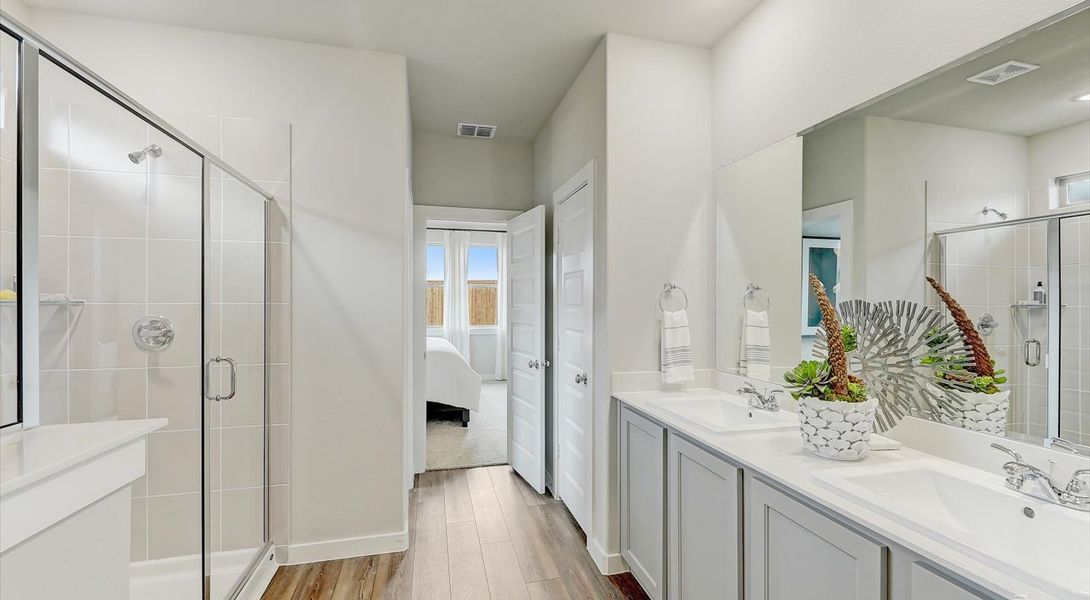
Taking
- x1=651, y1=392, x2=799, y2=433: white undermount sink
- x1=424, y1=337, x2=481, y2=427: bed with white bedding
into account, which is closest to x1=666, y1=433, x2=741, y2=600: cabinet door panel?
x1=651, y1=392, x2=799, y2=433: white undermount sink

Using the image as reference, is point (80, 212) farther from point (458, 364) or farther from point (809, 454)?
point (458, 364)

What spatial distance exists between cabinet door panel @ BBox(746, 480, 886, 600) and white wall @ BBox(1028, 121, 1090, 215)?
974 millimetres

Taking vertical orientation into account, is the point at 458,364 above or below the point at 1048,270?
below

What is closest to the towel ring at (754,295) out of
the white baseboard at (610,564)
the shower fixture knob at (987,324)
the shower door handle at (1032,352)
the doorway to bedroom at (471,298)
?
the shower fixture knob at (987,324)

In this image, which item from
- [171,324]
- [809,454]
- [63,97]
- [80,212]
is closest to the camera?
[63,97]

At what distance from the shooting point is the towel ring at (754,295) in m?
2.12

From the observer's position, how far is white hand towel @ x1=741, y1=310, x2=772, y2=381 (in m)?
2.13

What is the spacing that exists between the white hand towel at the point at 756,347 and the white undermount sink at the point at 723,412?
15 centimetres

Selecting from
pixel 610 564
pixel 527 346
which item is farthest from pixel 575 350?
pixel 610 564

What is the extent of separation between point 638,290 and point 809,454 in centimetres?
108

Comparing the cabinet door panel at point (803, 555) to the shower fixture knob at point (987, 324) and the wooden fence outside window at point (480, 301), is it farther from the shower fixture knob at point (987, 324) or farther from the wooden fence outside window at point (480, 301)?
the wooden fence outside window at point (480, 301)

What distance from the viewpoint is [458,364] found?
4.95 meters

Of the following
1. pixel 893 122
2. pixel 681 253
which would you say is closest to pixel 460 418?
pixel 681 253

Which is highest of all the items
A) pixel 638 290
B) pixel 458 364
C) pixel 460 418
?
pixel 638 290
